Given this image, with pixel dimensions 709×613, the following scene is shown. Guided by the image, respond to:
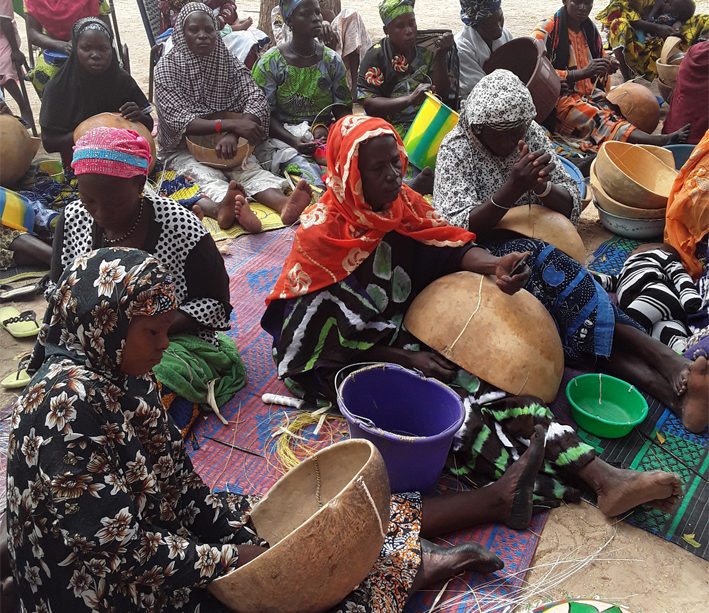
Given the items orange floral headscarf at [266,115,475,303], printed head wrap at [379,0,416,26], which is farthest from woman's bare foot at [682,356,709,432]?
printed head wrap at [379,0,416,26]

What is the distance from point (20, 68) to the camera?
6773 mm

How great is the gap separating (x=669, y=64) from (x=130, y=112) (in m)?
5.57

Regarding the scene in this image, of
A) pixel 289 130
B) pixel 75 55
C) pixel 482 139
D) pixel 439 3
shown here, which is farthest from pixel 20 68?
pixel 439 3

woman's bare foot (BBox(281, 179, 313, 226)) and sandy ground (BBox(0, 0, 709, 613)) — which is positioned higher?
woman's bare foot (BBox(281, 179, 313, 226))

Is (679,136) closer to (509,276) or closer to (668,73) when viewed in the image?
(668,73)

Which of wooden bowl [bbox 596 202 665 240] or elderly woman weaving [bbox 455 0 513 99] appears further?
elderly woman weaving [bbox 455 0 513 99]

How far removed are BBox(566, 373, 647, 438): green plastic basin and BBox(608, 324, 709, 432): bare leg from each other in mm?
95

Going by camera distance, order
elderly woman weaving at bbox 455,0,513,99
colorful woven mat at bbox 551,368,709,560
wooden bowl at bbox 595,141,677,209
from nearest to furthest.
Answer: colorful woven mat at bbox 551,368,709,560
wooden bowl at bbox 595,141,677,209
elderly woman weaving at bbox 455,0,513,99

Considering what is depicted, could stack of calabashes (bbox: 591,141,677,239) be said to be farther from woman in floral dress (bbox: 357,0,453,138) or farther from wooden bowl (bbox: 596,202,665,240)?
woman in floral dress (bbox: 357,0,453,138)

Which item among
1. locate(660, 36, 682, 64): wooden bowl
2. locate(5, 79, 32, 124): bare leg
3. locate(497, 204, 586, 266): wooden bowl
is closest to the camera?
locate(497, 204, 586, 266): wooden bowl

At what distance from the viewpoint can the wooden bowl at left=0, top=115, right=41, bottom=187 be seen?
5.00 meters

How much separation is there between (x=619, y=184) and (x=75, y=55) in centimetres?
396

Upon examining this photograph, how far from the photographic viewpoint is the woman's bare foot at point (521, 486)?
237 cm

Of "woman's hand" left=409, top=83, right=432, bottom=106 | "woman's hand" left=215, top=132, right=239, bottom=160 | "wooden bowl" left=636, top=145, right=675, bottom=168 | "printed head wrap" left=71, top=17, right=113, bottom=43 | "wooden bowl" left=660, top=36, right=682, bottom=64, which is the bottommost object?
"woman's hand" left=215, top=132, right=239, bottom=160
